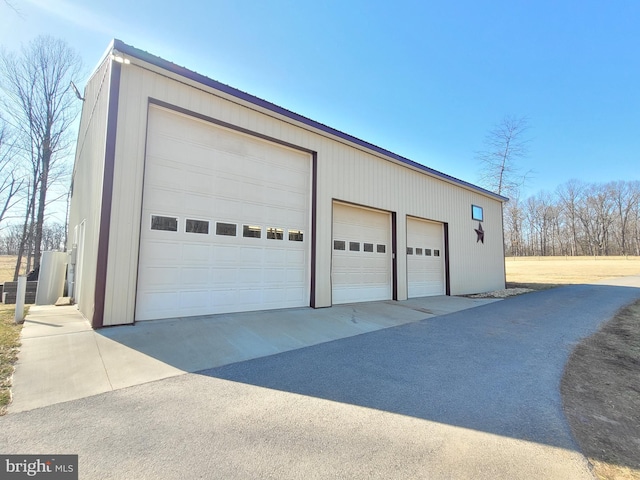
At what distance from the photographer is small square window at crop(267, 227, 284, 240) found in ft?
24.7

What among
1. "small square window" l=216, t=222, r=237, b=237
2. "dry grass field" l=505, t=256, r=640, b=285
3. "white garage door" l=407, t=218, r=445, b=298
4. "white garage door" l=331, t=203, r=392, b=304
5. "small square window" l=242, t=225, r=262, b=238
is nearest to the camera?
"small square window" l=216, t=222, r=237, b=237

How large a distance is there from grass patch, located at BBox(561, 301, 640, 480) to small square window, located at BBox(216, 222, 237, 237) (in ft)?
20.9

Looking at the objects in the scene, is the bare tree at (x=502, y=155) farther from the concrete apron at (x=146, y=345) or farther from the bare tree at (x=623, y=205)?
the bare tree at (x=623, y=205)

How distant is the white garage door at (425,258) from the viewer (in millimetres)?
11219

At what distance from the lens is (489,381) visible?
3711 millimetres

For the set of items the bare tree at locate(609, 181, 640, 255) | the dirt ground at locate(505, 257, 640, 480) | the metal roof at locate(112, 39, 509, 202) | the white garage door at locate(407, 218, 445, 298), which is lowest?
the dirt ground at locate(505, 257, 640, 480)

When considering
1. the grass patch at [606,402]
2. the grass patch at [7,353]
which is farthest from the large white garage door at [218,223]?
the grass patch at [606,402]

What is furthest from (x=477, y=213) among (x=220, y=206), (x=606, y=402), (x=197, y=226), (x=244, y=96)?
(x=197, y=226)

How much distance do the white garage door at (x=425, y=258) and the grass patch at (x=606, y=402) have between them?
5695 mm

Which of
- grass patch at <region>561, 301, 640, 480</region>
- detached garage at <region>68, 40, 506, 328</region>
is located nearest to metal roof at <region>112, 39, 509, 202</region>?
detached garage at <region>68, 40, 506, 328</region>

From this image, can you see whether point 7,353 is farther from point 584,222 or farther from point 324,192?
point 584,222

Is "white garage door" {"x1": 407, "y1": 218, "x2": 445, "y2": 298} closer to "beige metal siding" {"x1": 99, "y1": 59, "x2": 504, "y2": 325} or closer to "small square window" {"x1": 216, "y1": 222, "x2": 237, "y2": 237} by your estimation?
"beige metal siding" {"x1": 99, "y1": 59, "x2": 504, "y2": 325}

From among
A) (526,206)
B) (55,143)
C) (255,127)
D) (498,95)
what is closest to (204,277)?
(255,127)

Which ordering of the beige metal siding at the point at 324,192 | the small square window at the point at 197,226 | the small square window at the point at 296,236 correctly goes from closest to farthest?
the beige metal siding at the point at 324,192, the small square window at the point at 197,226, the small square window at the point at 296,236
